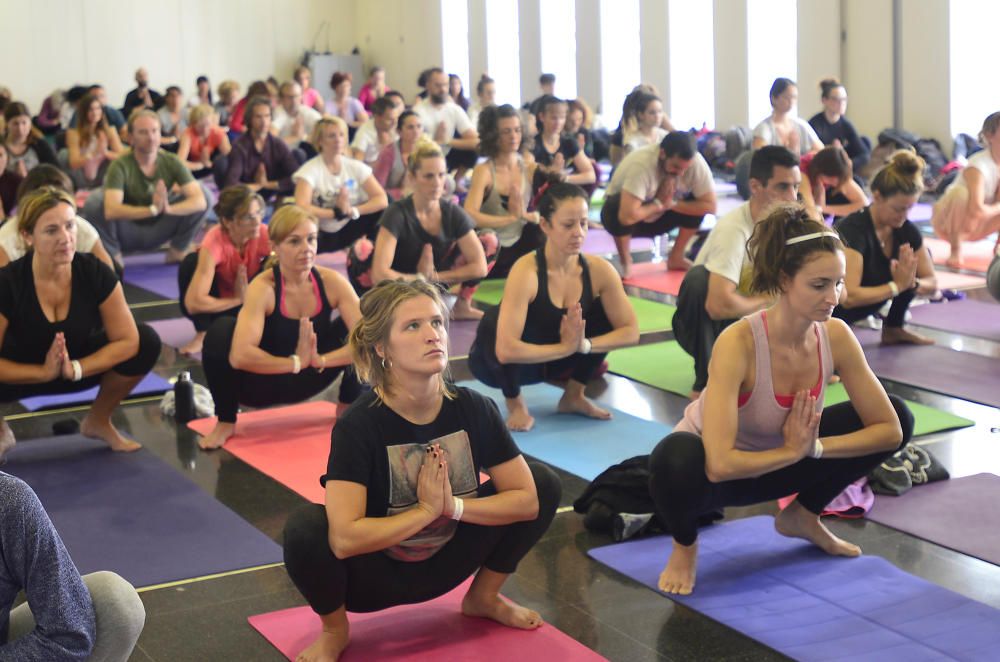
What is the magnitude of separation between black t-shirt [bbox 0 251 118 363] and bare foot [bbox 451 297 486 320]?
2586 millimetres

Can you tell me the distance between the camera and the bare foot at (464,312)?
6.73 metres

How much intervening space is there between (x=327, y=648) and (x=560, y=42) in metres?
14.7

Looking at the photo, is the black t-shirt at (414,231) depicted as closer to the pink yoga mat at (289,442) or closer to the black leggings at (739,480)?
the pink yoga mat at (289,442)

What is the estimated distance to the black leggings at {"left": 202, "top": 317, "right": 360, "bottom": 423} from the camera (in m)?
4.56

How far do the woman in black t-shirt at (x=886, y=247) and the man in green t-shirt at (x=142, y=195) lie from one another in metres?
4.00

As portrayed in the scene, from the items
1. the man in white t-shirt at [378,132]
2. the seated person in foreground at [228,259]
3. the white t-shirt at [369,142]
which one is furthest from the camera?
the white t-shirt at [369,142]

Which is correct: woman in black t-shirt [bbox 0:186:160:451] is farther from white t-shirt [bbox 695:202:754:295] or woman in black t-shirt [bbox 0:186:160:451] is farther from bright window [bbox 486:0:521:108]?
bright window [bbox 486:0:521:108]

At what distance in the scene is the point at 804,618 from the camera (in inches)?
118

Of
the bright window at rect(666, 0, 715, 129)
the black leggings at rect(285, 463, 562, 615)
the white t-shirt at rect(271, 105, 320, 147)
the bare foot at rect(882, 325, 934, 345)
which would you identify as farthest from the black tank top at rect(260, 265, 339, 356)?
the bright window at rect(666, 0, 715, 129)

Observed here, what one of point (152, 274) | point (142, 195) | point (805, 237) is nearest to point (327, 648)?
point (805, 237)

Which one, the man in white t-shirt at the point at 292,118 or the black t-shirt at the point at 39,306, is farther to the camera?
the man in white t-shirt at the point at 292,118

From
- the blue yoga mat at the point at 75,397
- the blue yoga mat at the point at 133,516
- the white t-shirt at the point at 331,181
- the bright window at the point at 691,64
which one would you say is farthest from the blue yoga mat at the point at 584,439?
the bright window at the point at 691,64

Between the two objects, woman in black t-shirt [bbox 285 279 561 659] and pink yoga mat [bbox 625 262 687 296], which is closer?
woman in black t-shirt [bbox 285 279 561 659]

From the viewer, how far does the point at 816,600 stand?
Answer: 3107 millimetres
